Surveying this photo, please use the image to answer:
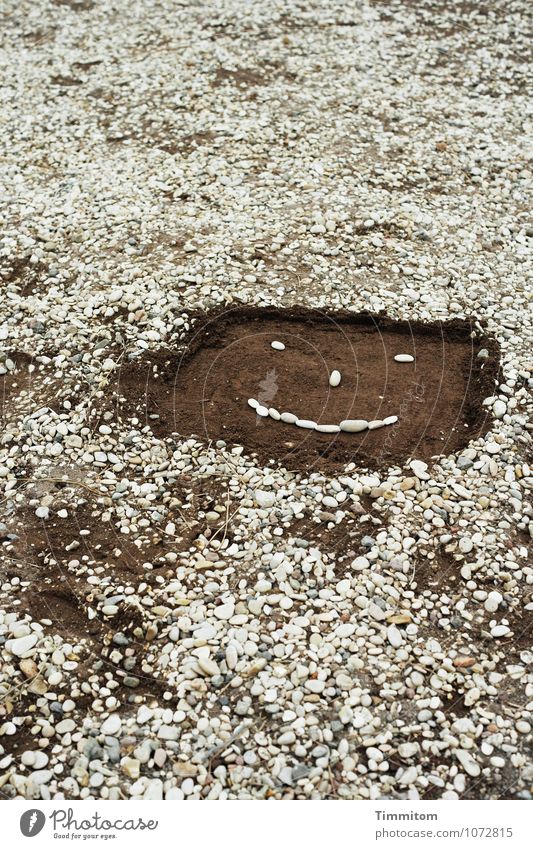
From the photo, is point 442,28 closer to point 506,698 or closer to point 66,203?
point 66,203

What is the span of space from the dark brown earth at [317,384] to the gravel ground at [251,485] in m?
0.14

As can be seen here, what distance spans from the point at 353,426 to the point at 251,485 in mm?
876

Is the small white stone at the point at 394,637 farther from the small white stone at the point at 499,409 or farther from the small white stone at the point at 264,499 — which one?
the small white stone at the point at 499,409

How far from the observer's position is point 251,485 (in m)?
4.83

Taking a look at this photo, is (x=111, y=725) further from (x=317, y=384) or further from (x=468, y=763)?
(x=317, y=384)

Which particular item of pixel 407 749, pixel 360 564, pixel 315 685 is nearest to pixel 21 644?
pixel 315 685

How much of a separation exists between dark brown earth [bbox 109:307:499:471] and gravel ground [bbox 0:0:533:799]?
0.46 feet

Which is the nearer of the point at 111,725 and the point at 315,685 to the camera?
the point at 111,725

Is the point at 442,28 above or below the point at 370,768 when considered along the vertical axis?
above

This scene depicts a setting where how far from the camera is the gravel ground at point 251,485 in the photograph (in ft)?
12.2

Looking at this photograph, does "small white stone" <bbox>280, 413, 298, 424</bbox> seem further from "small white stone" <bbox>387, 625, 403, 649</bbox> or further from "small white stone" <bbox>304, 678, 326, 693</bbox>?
"small white stone" <bbox>304, 678, 326, 693</bbox>

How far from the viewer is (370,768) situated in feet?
11.8

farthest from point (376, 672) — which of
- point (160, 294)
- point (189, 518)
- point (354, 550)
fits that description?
point (160, 294)

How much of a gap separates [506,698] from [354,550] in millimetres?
1184
